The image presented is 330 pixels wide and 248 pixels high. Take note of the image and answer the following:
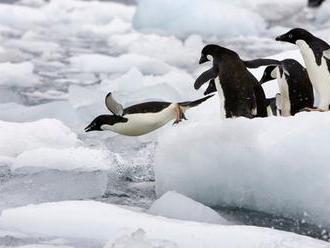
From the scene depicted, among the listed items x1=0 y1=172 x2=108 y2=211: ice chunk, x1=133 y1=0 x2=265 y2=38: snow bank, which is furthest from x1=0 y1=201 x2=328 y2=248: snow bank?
x1=133 y1=0 x2=265 y2=38: snow bank

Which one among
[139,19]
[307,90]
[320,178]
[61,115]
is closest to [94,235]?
[320,178]

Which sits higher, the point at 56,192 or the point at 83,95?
the point at 83,95

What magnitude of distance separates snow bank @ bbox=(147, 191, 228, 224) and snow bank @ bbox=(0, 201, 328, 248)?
0.13 meters

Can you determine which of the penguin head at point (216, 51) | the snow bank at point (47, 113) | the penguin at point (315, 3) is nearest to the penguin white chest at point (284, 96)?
the penguin head at point (216, 51)

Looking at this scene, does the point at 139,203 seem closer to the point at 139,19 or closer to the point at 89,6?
the point at 139,19

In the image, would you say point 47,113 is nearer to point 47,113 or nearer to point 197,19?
point 47,113

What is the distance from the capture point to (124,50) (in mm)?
10977

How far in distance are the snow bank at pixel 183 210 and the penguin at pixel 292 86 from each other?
3.60ft

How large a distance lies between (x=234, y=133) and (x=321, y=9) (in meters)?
12.7

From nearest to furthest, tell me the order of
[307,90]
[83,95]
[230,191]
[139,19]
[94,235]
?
1. [94,235]
2. [230,191]
3. [307,90]
4. [83,95]
5. [139,19]

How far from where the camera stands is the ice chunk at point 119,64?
8859 mm

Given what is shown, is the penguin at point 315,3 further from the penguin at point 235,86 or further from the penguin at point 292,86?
the penguin at point 235,86

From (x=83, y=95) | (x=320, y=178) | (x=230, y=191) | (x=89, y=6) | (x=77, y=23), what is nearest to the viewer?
(x=320, y=178)

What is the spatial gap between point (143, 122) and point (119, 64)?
17.5 ft
